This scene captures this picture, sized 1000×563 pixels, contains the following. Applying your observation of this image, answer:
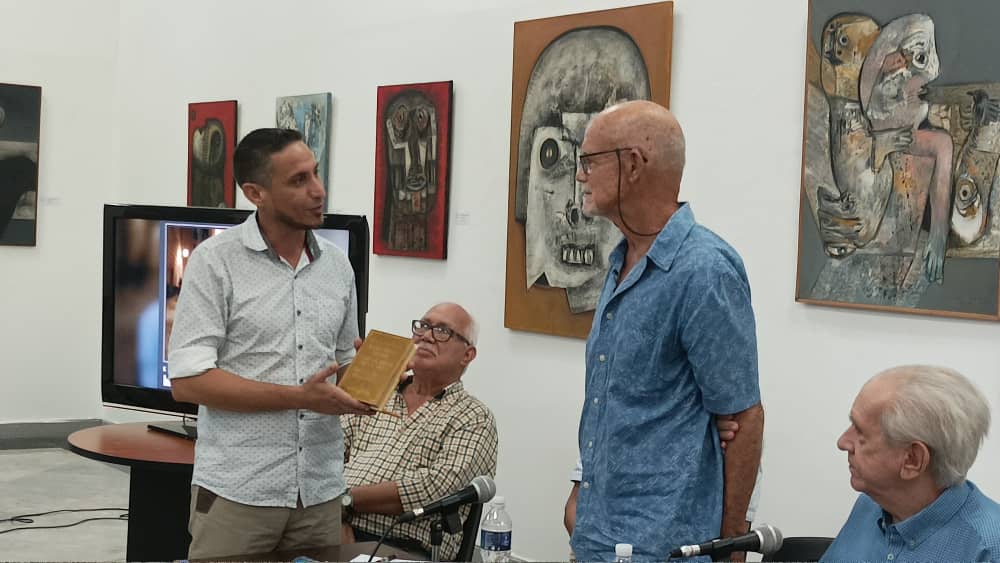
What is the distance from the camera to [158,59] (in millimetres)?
9227

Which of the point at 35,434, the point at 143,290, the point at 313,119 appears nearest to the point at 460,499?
the point at 143,290

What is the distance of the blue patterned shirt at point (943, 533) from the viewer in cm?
239

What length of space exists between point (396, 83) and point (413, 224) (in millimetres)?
826

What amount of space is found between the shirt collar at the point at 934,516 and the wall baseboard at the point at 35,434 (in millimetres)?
8032

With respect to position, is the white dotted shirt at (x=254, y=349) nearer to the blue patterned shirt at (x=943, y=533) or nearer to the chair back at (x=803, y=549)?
the chair back at (x=803, y=549)

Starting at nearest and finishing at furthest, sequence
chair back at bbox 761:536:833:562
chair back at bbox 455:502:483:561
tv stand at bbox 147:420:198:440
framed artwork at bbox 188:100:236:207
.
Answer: chair back at bbox 761:536:833:562 < chair back at bbox 455:502:483:561 < tv stand at bbox 147:420:198:440 < framed artwork at bbox 188:100:236:207

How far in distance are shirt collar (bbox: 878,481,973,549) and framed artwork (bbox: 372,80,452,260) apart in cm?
410

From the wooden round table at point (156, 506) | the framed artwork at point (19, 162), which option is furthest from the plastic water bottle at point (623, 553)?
the framed artwork at point (19, 162)

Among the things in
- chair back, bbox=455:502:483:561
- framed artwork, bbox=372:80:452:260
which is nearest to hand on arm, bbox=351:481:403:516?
chair back, bbox=455:502:483:561

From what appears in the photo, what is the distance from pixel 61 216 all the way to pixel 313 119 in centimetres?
332

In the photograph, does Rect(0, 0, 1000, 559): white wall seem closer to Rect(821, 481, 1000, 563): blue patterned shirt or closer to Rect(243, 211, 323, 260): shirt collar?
Rect(821, 481, 1000, 563): blue patterned shirt

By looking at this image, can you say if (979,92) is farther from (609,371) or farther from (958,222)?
(609,371)

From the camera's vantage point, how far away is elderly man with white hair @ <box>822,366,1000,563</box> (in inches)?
96.9

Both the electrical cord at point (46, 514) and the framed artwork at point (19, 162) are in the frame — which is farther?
the framed artwork at point (19, 162)
